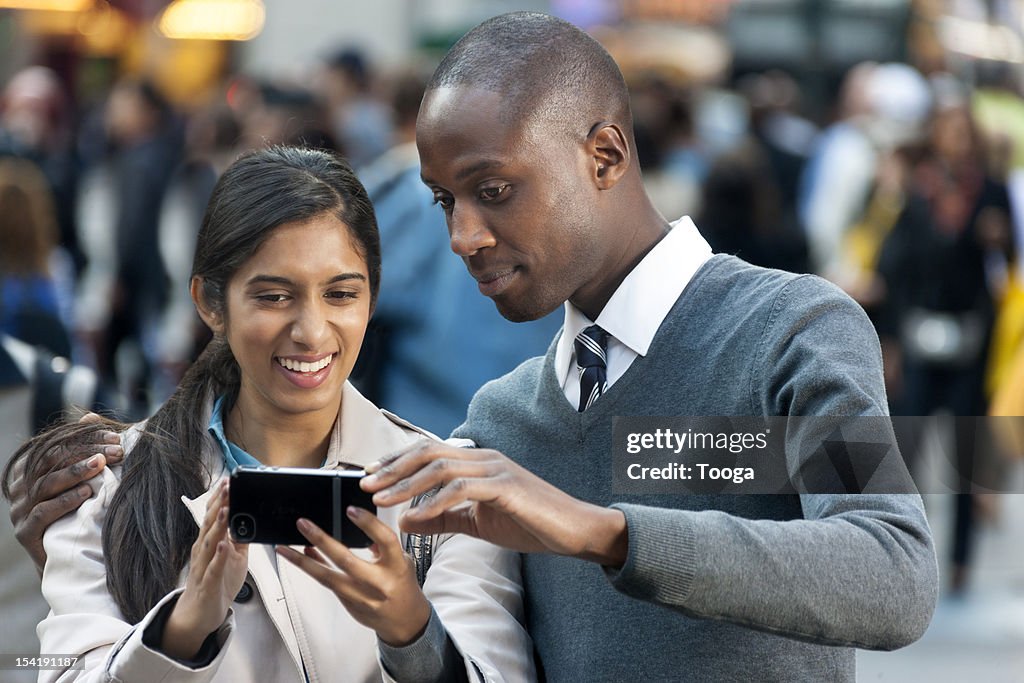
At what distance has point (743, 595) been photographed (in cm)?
215

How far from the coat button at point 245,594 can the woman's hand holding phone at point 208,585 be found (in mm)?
272

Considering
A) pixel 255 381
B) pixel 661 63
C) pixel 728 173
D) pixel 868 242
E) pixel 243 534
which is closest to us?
pixel 243 534

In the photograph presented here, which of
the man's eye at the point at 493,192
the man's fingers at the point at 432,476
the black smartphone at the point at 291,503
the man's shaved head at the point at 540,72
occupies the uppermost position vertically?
the man's shaved head at the point at 540,72

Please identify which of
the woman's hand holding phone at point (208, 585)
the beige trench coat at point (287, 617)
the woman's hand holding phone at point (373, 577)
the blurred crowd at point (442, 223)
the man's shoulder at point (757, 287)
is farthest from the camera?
the blurred crowd at point (442, 223)

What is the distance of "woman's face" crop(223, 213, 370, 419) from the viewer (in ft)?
9.59

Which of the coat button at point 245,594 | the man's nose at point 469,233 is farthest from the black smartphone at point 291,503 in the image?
the man's nose at point 469,233

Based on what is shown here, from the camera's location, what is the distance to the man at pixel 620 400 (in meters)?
2.15

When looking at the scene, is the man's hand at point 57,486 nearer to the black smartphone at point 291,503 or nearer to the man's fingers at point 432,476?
the black smartphone at point 291,503

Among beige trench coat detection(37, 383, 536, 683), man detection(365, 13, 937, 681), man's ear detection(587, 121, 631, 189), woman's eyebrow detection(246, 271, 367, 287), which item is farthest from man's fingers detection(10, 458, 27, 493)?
man's ear detection(587, 121, 631, 189)

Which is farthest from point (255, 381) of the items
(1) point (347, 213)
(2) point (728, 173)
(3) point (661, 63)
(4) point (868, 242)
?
(3) point (661, 63)

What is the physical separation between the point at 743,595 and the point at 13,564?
1.88m

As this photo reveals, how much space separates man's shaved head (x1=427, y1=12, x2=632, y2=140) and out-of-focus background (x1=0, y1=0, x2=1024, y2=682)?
1297 millimetres

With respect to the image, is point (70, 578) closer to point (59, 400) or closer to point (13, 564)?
point (13, 564)

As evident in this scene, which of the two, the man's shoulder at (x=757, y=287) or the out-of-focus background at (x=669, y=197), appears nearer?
the man's shoulder at (x=757, y=287)
